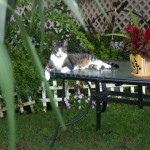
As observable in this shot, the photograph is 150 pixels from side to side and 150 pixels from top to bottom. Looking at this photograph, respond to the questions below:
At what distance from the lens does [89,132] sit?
16.6ft

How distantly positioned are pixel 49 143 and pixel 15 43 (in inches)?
95.9

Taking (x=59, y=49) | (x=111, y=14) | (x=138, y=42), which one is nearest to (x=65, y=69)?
(x=59, y=49)

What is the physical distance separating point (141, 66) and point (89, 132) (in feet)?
5.64

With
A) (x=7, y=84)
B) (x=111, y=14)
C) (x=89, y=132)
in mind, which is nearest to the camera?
(x=7, y=84)

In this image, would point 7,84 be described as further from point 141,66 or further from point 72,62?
point 72,62

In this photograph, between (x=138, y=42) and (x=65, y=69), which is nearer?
(x=138, y=42)

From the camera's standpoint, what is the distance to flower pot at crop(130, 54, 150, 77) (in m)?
3.54

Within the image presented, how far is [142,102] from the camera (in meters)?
4.22

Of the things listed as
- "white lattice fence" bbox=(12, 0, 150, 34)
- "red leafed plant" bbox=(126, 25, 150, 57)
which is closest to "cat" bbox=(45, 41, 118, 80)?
"red leafed plant" bbox=(126, 25, 150, 57)

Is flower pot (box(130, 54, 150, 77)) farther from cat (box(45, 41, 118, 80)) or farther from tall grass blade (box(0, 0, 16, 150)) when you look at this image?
tall grass blade (box(0, 0, 16, 150))

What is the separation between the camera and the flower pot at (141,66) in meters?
3.54

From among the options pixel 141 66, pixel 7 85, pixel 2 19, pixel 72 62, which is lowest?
pixel 7 85

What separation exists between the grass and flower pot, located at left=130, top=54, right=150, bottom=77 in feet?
3.63

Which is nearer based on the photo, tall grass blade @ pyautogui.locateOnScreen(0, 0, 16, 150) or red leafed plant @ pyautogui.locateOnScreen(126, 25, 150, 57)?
tall grass blade @ pyautogui.locateOnScreen(0, 0, 16, 150)
